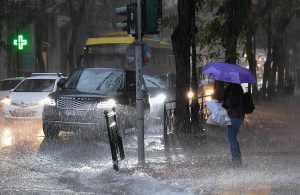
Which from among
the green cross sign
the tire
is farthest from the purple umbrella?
the green cross sign

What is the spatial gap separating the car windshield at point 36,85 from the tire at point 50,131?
14.2 ft

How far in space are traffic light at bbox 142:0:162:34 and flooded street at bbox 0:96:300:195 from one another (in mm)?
2571

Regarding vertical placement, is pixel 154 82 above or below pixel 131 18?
below

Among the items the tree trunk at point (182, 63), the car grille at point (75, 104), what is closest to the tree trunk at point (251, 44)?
the tree trunk at point (182, 63)

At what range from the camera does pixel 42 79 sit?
20.3 metres

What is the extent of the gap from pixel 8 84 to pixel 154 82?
5808 millimetres

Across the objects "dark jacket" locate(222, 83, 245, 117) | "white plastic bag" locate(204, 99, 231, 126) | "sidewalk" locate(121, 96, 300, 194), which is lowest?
"sidewalk" locate(121, 96, 300, 194)

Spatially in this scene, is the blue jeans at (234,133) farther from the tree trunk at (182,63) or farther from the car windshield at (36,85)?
the car windshield at (36,85)

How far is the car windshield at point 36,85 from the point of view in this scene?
19859 millimetres

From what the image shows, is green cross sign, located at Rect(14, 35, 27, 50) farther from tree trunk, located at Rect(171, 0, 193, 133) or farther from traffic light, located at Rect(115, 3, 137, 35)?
traffic light, located at Rect(115, 3, 137, 35)

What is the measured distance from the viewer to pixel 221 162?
1200 centimetres

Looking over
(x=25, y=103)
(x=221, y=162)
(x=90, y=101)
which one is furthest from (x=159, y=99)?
(x=221, y=162)

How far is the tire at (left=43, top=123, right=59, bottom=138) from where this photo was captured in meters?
15.5

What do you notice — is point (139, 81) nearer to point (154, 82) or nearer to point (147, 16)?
point (147, 16)
